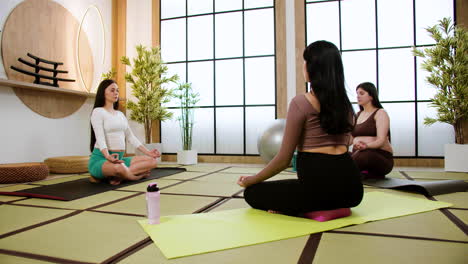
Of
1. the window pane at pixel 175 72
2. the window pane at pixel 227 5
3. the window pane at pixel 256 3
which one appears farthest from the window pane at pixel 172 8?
the window pane at pixel 256 3

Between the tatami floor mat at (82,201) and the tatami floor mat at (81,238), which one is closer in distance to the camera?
the tatami floor mat at (81,238)

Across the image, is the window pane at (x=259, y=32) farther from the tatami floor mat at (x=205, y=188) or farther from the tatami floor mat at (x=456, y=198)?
the tatami floor mat at (x=456, y=198)

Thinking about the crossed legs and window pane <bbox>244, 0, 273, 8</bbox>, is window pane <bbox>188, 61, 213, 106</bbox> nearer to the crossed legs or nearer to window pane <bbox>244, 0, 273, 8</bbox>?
window pane <bbox>244, 0, 273, 8</bbox>

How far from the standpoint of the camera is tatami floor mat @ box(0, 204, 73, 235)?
4.96 ft

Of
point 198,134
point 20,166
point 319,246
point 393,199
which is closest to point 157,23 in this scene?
point 198,134

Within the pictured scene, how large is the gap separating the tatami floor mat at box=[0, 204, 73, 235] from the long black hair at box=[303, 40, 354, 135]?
4.92 feet

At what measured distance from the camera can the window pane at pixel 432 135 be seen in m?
3.99

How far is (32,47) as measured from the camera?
12.0ft

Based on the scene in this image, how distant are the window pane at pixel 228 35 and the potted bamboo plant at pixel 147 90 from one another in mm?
861

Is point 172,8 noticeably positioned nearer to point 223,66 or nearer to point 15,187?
point 223,66

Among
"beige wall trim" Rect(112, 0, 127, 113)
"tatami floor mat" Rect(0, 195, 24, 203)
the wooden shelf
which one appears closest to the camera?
"tatami floor mat" Rect(0, 195, 24, 203)

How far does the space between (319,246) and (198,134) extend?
3848 mm

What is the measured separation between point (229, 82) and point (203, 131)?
870 mm

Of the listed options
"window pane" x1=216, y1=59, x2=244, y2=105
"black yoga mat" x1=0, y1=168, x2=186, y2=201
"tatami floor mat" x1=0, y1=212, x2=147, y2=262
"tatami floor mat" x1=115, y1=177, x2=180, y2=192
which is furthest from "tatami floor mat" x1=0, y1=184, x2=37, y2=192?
"window pane" x1=216, y1=59, x2=244, y2=105
